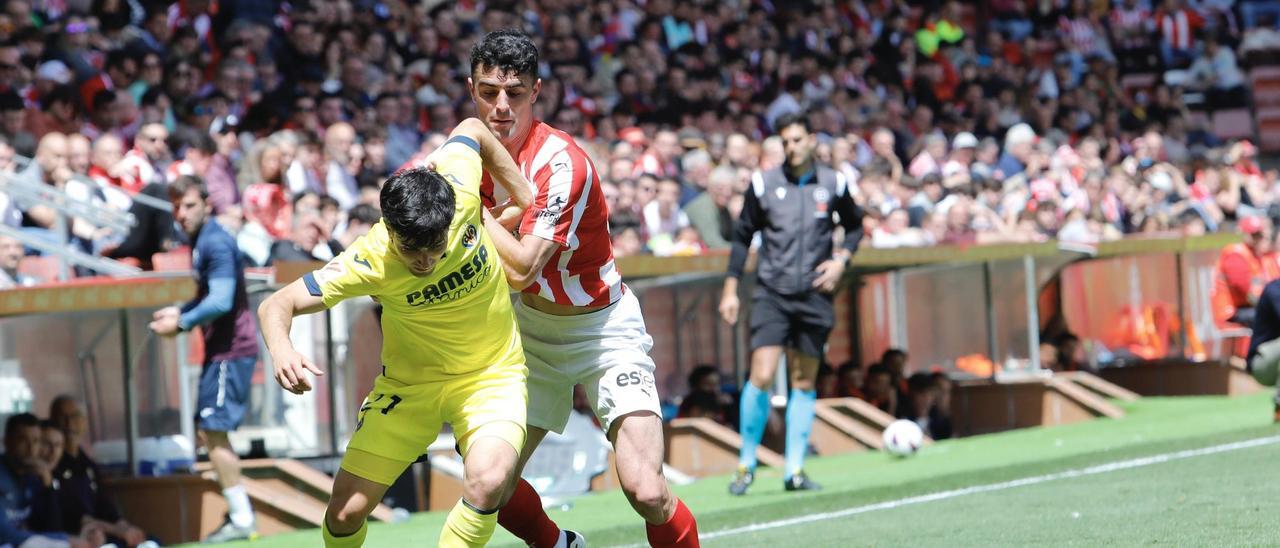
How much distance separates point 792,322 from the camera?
984 centimetres

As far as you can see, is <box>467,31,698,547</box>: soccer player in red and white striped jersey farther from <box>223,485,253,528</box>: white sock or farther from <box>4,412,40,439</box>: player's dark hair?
<box>4,412,40,439</box>: player's dark hair

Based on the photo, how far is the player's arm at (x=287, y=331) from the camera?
5176 millimetres

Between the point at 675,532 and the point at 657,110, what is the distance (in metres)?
12.7

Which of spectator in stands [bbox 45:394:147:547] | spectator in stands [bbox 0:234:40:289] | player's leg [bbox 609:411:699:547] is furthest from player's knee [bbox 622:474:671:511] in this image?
spectator in stands [bbox 0:234:40:289]

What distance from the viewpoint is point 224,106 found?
1388cm

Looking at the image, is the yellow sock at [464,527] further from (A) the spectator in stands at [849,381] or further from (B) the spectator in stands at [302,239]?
(A) the spectator in stands at [849,381]

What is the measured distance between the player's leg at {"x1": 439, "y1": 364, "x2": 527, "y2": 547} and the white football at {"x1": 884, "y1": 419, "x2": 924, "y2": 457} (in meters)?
5.85

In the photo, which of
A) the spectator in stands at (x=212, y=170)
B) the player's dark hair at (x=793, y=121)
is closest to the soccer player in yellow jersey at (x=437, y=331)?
the player's dark hair at (x=793, y=121)

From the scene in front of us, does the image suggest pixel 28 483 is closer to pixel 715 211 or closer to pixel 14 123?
pixel 14 123

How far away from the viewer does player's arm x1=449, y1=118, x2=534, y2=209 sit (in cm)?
585

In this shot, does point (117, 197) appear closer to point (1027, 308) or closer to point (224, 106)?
point (224, 106)

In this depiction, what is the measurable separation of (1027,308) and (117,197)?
7094 millimetres

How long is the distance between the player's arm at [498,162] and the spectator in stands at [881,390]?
7.73 meters

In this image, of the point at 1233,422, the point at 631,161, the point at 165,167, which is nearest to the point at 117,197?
the point at 165,167
